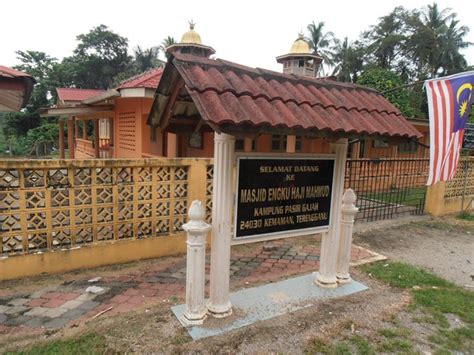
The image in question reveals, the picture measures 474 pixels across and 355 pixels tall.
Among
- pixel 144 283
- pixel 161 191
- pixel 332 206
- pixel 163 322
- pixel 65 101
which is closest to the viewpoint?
pixel 163 322

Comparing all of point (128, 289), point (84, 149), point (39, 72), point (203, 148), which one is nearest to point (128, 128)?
point (203, 148)

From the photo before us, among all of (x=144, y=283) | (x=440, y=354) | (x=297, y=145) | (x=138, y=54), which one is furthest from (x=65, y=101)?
(x=138, y=54)

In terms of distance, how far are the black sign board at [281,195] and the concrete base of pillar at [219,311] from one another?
0.72 metres

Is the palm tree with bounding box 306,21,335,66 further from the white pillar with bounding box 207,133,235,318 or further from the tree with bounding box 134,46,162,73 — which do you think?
the white pillar with bounding box 207,133,235,318

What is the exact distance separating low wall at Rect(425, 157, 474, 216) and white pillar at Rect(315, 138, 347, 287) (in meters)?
6.09

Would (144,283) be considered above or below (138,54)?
below

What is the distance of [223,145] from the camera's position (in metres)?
2.91

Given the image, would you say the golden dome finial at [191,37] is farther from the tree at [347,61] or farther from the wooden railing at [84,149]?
the tree at [347,61]

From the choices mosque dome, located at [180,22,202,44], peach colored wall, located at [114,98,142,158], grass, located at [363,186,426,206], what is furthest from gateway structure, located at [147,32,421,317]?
mosque dome, located at [180,22,202,44]

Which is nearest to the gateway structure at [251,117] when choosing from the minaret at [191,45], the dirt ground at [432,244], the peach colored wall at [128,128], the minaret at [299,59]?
the dirt ground at [432,244]

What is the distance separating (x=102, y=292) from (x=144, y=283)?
0.49 metres

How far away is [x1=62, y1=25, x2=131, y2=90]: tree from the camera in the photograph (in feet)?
130

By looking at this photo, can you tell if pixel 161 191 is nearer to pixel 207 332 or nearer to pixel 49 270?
pixel 49 270

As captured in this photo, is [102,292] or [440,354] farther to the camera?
[102,292]
